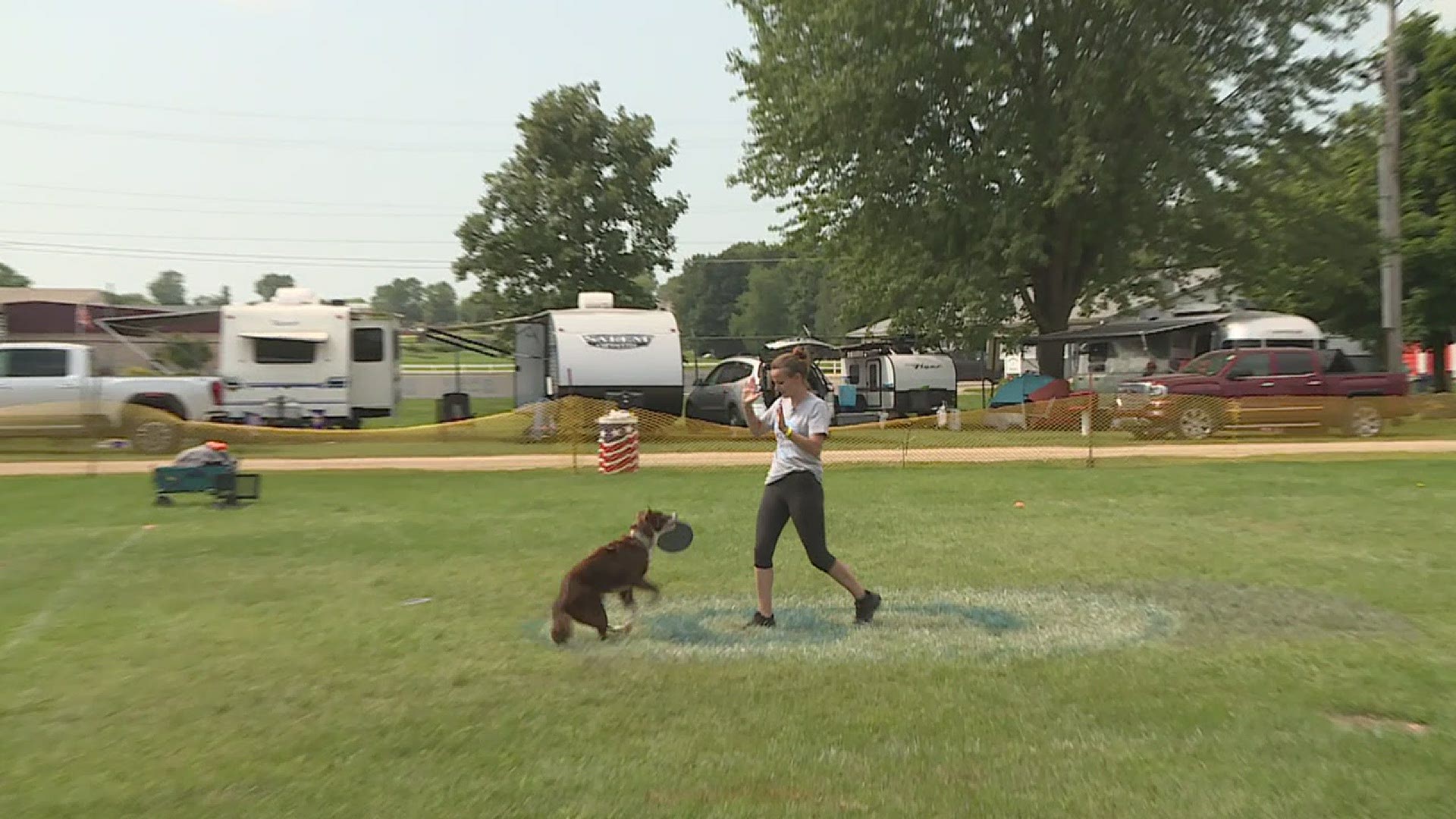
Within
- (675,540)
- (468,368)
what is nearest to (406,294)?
(468,368)

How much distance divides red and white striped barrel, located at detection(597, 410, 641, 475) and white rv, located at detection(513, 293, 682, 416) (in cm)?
471

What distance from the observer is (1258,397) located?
21344mm

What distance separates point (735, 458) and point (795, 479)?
1137 centimetres


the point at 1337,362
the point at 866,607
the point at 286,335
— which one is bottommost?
the point at 866,607

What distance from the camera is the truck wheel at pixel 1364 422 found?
21250mm

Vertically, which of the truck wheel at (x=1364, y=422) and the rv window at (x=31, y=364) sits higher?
the rv window at (x=31, y=364)

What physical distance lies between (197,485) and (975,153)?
19.9 meters

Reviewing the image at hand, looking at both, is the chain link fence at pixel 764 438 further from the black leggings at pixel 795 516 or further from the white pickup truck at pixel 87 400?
the black leggings at pixel 795 516

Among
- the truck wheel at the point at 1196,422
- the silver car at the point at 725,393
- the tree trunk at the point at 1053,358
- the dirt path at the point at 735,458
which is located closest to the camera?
the dirt path at the point at 735,458

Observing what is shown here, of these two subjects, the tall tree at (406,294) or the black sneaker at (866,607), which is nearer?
the black sneaker at (866,607)

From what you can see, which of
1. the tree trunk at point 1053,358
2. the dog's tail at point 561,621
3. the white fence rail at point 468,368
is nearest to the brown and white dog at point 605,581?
the dog's tail at point 561,621

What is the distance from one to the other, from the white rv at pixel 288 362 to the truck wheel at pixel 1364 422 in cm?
1948

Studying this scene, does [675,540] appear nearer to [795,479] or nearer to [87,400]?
[795,479]

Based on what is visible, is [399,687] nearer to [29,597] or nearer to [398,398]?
[29,597]
